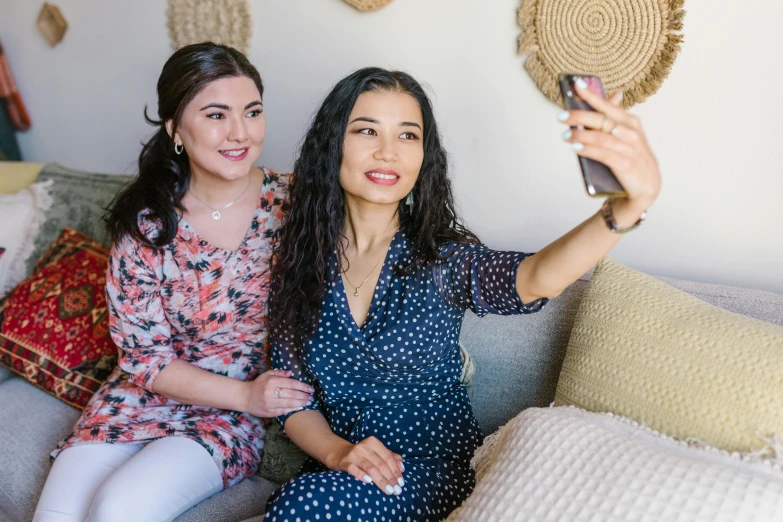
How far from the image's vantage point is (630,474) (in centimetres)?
87

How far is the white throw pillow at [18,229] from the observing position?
6.66 feet

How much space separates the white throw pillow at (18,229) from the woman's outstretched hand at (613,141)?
1.88 metres

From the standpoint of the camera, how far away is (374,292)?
1.31 metres

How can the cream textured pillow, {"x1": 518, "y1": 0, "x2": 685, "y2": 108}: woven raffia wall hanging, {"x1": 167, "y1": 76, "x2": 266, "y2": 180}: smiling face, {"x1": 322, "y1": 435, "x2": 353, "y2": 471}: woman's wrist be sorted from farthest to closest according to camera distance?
{"x1": 167, "y1": 76, "x2": 266, "y2": 180}: smiling face → {"x1": 518, "y1": 0, "x2": 685, "y2": 108}: woven raffia wall hanging → {"x1": 322, "y1": 435, "x2": 353, "y2": 471}: woman's wrist → the cream textured pillow

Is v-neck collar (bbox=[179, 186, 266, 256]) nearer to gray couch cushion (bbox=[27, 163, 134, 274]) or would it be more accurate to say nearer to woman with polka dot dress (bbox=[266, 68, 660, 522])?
woman with polka dot dress (bbox=[266, 68, 660, 522])

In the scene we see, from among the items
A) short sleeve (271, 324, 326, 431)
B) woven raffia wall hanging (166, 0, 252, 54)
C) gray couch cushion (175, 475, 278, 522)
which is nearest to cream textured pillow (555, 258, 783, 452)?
short sleeve (271, 324, 326, 431)

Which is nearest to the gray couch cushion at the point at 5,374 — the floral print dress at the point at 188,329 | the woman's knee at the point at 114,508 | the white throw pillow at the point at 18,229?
the white throw pillow at the point at 18,229

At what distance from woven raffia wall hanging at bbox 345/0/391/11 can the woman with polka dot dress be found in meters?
0.49

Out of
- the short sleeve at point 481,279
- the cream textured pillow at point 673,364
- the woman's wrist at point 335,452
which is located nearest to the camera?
the cream textured pillow at point 673,364

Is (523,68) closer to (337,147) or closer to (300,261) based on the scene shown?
(337,147)

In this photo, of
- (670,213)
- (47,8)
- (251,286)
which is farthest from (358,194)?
(47,8)

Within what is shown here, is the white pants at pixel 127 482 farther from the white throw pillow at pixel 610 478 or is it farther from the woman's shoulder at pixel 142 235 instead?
the white throw pillow at pixel 610 478

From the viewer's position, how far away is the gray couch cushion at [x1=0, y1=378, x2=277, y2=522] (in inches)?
54.4

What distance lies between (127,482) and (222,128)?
789mm
